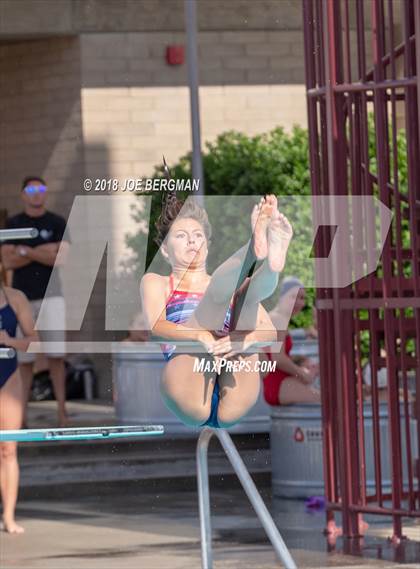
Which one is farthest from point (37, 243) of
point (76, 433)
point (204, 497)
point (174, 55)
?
point (174, 55)

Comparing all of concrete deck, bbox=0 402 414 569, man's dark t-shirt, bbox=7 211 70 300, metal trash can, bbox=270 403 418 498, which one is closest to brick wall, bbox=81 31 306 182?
concrete deck, bbox=0 402 414 569

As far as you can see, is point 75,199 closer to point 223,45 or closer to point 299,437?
point 299,437

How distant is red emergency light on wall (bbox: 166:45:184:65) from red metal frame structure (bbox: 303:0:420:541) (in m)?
4.71

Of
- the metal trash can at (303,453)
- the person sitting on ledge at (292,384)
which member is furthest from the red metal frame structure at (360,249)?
the metal trash can at (303,453)

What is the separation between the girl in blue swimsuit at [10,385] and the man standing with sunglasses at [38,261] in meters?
0.06

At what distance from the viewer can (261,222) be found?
2.96 meters

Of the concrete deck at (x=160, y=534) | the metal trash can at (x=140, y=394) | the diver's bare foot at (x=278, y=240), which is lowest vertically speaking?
the concrete deck at (x=160, y=534)

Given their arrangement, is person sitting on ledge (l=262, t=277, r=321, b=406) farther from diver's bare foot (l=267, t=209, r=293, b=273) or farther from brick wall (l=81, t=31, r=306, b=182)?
diver's bare foot (l=267, t=209, r=293, b=273)

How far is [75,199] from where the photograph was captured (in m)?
3.42

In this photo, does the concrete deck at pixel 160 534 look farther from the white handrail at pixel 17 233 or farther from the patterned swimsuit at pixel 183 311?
the patterned swimsuit at pixel 183 311

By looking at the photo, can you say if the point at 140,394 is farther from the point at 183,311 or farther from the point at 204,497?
the point at 183,311

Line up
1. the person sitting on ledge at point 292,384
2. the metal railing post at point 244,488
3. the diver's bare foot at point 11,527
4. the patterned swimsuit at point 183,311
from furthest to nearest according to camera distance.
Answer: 1. the person sitting on ledge at point 292,384
2. the diver's bare foot at point 11,527
3. the metal railing post at point 244,488
4. the patterned swimsuit at point 183,311

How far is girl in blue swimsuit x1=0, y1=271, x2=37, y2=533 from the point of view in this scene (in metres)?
4.29

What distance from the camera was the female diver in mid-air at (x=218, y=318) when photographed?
114 inches
